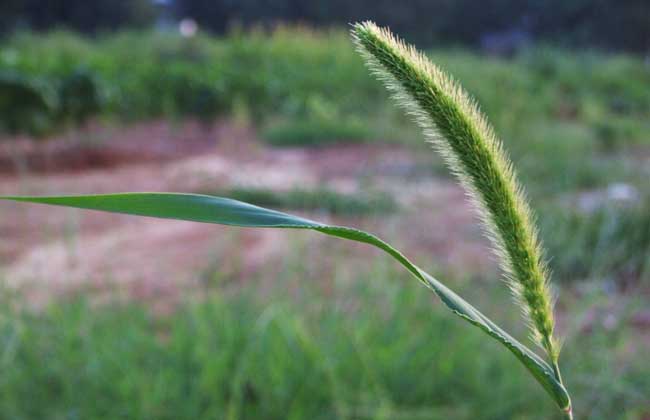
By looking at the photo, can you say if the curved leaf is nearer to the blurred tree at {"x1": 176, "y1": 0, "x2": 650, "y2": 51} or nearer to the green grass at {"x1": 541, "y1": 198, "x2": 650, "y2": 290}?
the green grass at {"x1": 541, "y1": 198, "x2": 650, "y2": 290}

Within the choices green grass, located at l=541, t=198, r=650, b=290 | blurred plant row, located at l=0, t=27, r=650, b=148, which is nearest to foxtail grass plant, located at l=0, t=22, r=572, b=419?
green grass, located at l=541, t=198, r=650, b=290

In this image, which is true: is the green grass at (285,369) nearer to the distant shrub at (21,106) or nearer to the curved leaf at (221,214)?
the curved leaf at (221,214)

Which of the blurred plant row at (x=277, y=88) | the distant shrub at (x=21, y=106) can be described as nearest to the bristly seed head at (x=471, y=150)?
the blurred plant row at (x=277, y=88)

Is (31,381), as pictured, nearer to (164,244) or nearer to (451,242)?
(164,244)

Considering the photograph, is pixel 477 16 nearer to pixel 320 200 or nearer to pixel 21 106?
pixel 21 106

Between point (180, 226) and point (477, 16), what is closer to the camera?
point (180, 226)

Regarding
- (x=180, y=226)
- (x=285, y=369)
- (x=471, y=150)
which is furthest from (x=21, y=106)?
(x=471, y=150)

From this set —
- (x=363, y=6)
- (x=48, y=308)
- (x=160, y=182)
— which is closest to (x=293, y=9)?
(x=363, y=6)
